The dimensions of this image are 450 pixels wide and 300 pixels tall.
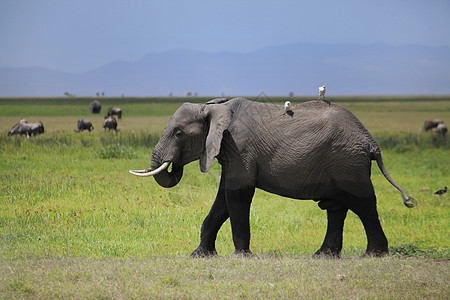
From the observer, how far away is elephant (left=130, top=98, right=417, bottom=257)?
9.13 metres

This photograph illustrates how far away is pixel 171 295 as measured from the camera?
7.18 meters

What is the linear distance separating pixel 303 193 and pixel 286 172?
0.42 m

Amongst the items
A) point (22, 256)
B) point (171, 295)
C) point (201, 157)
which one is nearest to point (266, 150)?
point (201, 157)

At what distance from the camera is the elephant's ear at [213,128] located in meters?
9.10

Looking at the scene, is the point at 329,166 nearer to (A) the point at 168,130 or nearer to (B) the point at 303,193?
(B) the point at 303,193

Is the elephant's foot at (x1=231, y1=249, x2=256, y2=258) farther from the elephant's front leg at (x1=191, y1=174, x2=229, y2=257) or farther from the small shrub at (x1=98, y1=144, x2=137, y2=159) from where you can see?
the small shrub at (x1=98, y1=144, x2=137, y2=159)

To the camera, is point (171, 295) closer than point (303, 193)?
Yes

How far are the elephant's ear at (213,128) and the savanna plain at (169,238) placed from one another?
1537 millimetres

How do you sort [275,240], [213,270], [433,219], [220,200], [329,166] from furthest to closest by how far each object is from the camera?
[433,219] → [275,240] → [220,200] → [329,166] → [213,270]

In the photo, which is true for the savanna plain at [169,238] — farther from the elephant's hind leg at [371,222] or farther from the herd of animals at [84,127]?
the herd of animals at [84,127]

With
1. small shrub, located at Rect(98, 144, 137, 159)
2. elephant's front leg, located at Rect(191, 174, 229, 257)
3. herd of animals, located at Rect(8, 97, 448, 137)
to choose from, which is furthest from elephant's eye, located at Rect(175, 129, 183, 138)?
herd of animals, located at Rect(8, 97, 448, 137)

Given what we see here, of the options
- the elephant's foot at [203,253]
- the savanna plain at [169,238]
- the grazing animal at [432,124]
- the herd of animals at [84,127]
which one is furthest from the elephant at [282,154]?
the grazing animal at [432,124]

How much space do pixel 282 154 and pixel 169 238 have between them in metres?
3.51

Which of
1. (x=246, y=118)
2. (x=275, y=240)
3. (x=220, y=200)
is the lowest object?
(x=275, y=240)
